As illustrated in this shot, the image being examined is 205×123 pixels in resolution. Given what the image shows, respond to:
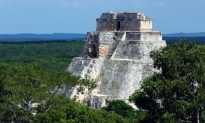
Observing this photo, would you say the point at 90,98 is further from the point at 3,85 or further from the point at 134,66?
the point at 3,85

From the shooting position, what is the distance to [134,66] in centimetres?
3612

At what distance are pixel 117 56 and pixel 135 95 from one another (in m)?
14.1

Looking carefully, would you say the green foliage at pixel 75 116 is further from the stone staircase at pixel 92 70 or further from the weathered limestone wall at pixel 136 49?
the weathered limestone wall at pixel 136 49

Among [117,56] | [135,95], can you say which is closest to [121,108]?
[117,56]

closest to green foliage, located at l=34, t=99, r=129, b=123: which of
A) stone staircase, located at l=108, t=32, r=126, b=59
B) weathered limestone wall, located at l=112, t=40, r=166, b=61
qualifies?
weathered limestone wall, located at l=112, t=40, r=166, b=61

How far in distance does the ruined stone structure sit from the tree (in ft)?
40.3

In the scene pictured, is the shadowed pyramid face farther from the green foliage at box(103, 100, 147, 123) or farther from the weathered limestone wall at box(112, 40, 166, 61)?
the green foliage at box(103, 100, 147, 123)

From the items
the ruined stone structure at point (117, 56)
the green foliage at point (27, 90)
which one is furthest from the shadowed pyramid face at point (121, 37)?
the green foliage at point (27, 90)

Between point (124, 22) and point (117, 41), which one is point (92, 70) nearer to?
point (117, 41)

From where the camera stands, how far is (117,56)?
37.6 meters

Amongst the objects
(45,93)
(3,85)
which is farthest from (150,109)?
(3,85)

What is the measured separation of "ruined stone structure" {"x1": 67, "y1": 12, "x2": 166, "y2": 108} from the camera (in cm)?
3578

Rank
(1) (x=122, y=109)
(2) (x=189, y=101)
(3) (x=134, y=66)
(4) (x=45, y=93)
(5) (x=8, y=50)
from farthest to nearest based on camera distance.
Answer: (5) (x=8, y=50), (3) (x=134, y=66), (1) (x=122, y=109), (4) (x=45, y=93), (2) (x=189, y=101)

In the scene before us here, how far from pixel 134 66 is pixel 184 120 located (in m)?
13.8
